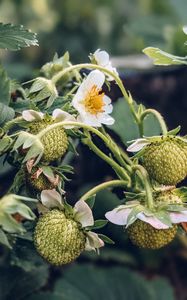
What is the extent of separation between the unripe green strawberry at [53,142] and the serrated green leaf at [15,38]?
0.13 meters

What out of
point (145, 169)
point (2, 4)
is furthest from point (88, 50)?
point (145, 169)

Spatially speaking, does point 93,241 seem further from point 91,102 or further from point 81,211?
point 91,102

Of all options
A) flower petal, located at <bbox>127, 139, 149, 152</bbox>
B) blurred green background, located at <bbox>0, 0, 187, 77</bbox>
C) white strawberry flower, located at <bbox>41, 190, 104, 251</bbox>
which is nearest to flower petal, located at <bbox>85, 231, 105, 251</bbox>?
white strawberry flower, located at <bbox>41, 190, 104, 251</bbox>

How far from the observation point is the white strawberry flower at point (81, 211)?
88 centimetres

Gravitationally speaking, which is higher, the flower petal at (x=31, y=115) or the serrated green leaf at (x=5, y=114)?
the flower petal at (x=31, y=115)

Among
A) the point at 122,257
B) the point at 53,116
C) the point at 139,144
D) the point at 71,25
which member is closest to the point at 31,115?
the point at 53,116

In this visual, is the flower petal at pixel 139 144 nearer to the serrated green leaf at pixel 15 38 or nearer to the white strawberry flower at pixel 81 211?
the white strawberry flower at pixel 81 211

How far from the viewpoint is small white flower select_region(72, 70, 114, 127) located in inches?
36.7

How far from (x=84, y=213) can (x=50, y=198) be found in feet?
0.14

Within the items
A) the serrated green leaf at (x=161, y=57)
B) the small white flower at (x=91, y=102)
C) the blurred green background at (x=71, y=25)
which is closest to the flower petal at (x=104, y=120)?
the small white flower at (x=91, y=102)

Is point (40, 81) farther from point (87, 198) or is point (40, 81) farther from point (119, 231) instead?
point (119, 231)

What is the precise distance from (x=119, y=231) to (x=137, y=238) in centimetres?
61

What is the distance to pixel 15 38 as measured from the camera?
98 centimetres

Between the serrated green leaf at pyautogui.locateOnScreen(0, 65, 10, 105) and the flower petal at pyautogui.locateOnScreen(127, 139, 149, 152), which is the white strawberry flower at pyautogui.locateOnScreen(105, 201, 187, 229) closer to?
the flower petal at pyautogui.locateOnScreen(127, 139, 149, 152)
